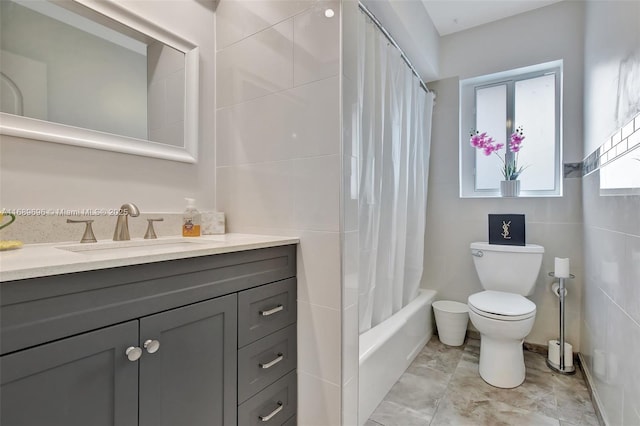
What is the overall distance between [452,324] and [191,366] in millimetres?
1908

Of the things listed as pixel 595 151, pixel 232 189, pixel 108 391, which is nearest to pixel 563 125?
pixel 595 151

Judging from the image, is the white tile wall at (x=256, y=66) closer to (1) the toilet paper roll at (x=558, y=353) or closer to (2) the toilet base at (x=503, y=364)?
(2) the toilet base at (x=503, y=364)

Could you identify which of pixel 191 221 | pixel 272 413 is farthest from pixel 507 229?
pixel 191 221

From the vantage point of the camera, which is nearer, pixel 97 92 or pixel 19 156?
pixel 19 156

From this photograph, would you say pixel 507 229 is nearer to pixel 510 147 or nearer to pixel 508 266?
pixel 508 266

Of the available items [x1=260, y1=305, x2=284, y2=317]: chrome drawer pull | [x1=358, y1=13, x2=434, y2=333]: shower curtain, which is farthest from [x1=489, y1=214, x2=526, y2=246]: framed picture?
[x1=260, y1=305, x2=284, y2=317]: chrome drawer pull

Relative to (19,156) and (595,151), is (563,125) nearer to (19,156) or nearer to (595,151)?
(595,151)

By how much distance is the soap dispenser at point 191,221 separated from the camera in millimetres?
1400

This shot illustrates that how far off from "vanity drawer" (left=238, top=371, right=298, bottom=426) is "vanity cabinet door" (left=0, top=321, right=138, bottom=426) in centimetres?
41

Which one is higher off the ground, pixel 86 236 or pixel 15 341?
pixel 86 236

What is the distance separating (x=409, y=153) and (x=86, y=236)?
1.90 metres

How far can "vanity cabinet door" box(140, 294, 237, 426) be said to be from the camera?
0.83 metres

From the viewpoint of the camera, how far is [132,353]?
774mm

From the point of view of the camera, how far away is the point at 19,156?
40.4 inches
